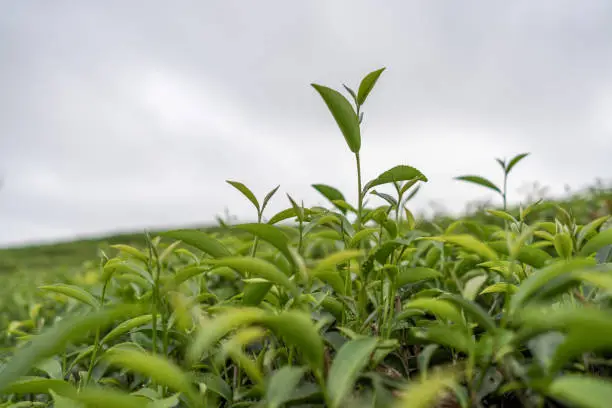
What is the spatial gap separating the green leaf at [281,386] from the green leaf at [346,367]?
0.06 metres

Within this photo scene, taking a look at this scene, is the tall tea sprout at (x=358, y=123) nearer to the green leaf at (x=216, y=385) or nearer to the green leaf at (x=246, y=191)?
the green leaf at (x=246, y=191)

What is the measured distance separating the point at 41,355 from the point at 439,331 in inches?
23.5

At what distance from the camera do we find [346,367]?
0.69 m

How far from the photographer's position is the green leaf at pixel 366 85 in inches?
41.3

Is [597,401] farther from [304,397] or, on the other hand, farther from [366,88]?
[366,88]

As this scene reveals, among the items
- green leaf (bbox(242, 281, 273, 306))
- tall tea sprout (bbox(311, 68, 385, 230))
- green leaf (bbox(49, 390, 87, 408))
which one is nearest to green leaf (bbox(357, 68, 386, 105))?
tall tea sprout (bbox(311, 68, 385, 230))

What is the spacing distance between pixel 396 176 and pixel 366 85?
21 centimetres

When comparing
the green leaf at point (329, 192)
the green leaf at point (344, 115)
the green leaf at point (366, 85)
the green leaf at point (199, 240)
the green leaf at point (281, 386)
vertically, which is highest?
the green leaf at point (366, 85)

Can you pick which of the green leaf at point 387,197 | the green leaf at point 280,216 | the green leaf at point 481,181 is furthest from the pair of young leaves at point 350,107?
the green leaf at point 481,181

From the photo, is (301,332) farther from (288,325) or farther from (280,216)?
(280,216)

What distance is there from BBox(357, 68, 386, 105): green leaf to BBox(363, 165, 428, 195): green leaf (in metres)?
0.17

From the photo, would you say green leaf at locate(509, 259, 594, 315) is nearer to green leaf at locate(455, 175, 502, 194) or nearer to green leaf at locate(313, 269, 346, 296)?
green leaf at locate(313, 269, 346, 296)

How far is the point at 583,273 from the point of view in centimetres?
68

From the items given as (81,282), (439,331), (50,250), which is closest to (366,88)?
(439,331)
